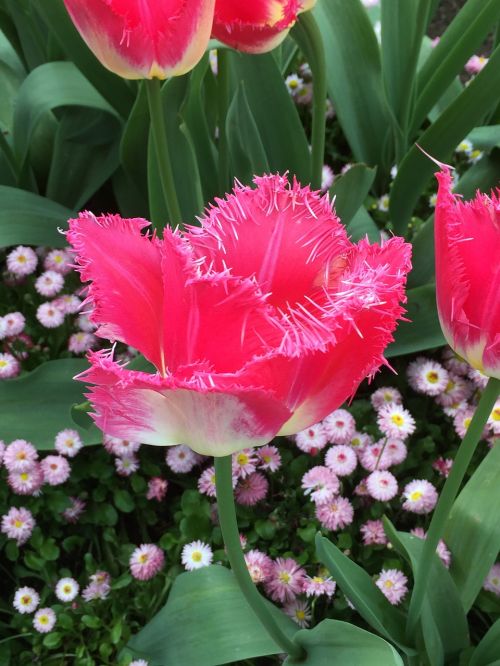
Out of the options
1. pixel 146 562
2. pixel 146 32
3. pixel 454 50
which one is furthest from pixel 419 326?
pixel 146 32

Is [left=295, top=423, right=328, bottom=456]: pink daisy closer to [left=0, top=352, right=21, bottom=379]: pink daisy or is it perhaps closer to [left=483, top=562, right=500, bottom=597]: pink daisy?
[left=483, top=562, right=500, bottom=597]: pink daisy

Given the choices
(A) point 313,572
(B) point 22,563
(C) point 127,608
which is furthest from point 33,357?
(A) point 313,572

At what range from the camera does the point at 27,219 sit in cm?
124

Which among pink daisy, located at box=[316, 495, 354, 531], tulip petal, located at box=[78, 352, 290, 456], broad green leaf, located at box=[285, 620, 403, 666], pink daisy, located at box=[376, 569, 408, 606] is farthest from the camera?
pink daisy, located at box=[316, 495, 354, 531]

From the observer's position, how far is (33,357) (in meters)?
1.27

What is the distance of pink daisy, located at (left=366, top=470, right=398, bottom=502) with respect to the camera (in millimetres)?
1015

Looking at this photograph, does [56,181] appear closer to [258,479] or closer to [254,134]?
[254,134]

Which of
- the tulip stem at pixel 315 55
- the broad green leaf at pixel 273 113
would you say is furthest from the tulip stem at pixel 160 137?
the broad green leaf at pixel 273 113

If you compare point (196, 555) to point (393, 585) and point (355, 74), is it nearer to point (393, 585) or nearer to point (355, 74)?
point (393, 585)

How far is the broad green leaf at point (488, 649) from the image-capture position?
0.75 metres

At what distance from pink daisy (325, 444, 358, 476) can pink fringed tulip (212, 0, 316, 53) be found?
557 millimetres

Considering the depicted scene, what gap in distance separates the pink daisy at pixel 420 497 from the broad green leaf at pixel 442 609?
18 centimetres

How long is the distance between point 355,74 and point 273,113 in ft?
0.96

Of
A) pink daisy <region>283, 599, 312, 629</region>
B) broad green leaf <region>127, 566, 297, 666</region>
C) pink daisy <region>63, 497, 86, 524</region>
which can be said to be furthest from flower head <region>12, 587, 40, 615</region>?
pink daisy <region>283, 599, 312, 629</region>
